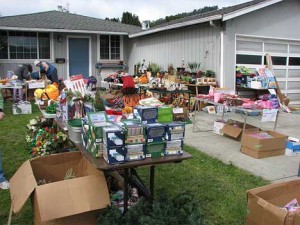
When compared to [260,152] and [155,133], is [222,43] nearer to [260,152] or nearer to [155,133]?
[260,152]

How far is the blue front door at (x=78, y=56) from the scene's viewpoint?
14.4 meters

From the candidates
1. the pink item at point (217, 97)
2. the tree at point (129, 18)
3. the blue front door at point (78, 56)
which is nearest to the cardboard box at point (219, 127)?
the pink item at point (217, 97)

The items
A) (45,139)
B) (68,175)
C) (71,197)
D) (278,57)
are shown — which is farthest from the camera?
(278,57)

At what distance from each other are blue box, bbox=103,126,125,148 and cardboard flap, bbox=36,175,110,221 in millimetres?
448

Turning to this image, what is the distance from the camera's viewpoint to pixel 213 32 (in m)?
9.51

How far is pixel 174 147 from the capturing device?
9.05 ft

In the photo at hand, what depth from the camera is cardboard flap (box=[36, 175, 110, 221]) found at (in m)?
2.53

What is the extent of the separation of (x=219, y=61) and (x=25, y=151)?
236 inches

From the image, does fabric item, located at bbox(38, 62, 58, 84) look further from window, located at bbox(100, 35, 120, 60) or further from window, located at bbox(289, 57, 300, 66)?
window, located at bbox(289, 57, 300, 66)

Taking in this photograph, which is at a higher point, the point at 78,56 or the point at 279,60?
the point at 78,56

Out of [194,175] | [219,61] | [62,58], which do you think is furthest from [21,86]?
[194,175]

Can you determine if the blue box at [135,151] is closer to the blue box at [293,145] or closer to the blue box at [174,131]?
the blue box at [174,131]

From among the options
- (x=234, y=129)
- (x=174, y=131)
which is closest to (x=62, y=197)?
(x=174, y=131)

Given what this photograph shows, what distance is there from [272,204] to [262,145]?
237 cm
